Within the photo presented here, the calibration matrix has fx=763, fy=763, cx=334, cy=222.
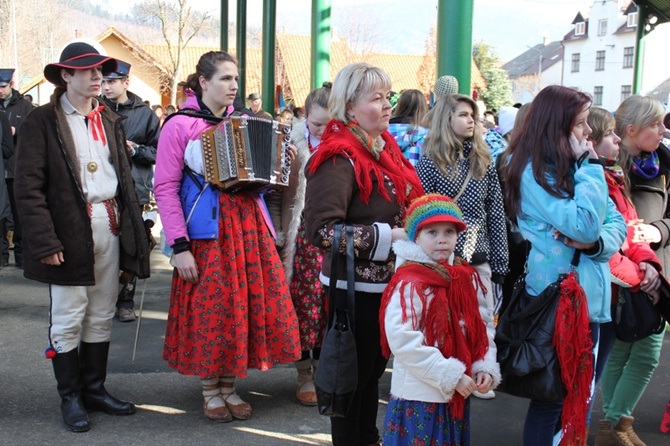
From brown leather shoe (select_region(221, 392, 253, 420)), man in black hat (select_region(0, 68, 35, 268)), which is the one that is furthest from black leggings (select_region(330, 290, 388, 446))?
man in black hat (select_region(0, 68, 35, 268))

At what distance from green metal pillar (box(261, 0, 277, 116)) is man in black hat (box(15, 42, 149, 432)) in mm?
8582

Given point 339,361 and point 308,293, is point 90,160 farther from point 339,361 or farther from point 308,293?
point 339,361

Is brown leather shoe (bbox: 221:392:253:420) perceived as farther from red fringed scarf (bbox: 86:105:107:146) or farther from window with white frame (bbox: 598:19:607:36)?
window with white frame (bbox: 598:19:607:36)

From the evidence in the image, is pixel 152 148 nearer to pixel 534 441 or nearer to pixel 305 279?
pixel 305 279

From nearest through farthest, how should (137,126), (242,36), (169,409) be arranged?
(169,409) → (137,126) → (242,36)

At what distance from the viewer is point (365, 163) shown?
322 cm

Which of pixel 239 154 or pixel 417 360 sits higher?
pixel 239 154

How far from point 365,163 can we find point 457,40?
9.36 ft

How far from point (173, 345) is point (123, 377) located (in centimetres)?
92

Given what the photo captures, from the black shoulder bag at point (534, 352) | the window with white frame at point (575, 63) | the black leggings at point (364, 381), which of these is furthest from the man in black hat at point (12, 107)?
the window with white frame at point (575, 63)

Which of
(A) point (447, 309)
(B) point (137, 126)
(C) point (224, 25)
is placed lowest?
(A) point (447, 309)

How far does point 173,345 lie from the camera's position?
14.3ft

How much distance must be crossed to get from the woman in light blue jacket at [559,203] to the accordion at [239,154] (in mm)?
1388

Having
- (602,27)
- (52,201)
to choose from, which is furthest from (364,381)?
(602,27)
